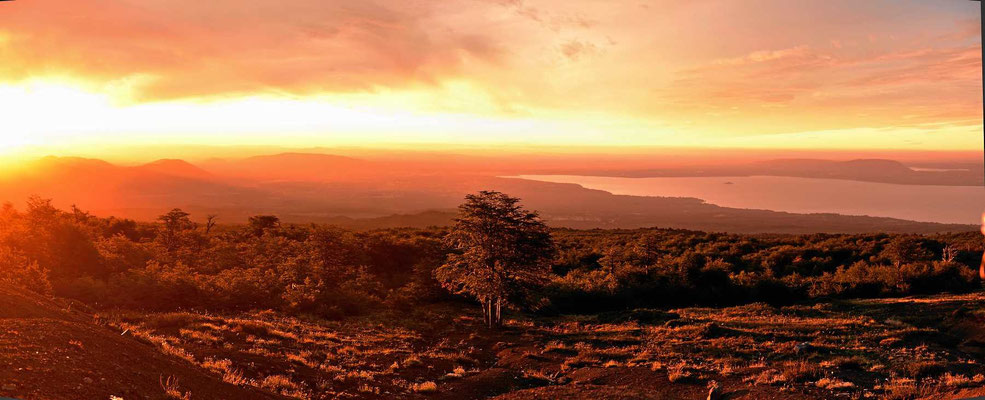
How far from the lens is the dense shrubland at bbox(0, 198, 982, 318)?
22969 millimetres

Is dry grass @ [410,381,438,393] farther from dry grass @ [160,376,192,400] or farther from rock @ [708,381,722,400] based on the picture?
rock @ [708,381,722,400]

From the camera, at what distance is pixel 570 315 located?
2767cm

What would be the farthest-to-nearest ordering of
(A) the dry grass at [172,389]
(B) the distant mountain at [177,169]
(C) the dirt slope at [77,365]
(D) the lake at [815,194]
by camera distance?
(B) the distant mountain at [177,169]
(D) the lake at [815,194]
(A) the dry grass at [172,389]
(C) the dirt slope at [77,365]

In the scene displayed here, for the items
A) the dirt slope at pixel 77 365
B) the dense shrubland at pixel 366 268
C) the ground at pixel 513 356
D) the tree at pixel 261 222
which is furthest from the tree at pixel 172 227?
the dirt slope at pixel 77 365

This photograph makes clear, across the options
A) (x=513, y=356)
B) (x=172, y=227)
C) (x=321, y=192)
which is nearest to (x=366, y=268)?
(x=321, y=192)

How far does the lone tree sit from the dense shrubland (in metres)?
1.58

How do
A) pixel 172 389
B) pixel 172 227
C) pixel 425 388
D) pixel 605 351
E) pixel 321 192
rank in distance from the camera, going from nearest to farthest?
pixel 172 389, pixel 425 388, pixel 605 351, pixel 172 227, pixel 321 192

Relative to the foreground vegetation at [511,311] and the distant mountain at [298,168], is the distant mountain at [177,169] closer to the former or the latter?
the distant mountain at [298,168]

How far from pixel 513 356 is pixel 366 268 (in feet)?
69.4

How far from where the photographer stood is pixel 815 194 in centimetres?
5803

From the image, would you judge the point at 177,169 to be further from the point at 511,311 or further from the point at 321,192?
the point at 511,311

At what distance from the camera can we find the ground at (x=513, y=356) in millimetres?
7936

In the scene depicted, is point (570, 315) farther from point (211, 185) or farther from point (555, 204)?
point (211, 185)

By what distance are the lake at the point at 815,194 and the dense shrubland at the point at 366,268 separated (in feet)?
11.7
